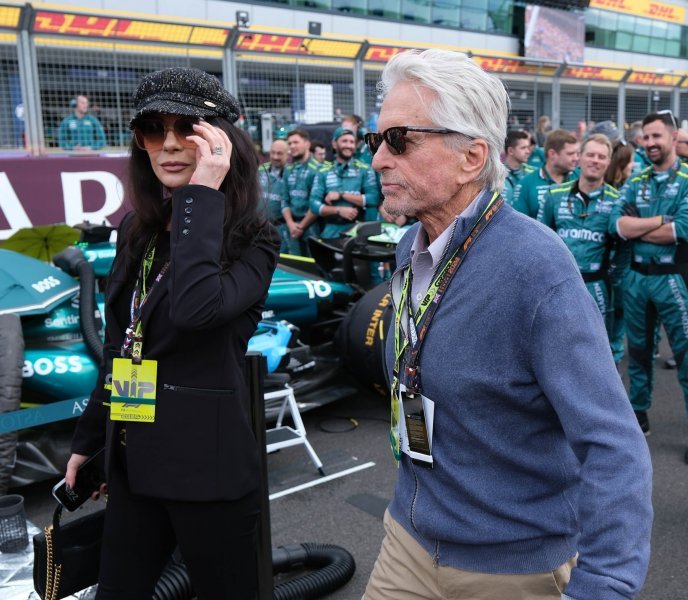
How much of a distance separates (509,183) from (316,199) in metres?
2.38

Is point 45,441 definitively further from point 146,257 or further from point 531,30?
point 531,30

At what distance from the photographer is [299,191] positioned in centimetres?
920

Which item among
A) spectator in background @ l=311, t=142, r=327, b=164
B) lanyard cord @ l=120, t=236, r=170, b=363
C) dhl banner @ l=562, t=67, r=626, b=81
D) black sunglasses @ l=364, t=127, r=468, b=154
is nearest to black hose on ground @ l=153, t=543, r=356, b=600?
lanyard cord @ l=120, t=236, r=170, b=363

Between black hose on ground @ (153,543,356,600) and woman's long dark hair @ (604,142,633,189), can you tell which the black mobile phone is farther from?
woman's long dark hair @ (604,142,633,189)

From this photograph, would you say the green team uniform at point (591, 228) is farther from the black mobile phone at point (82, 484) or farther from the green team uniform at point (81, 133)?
the green team uniform at point (81, 133)

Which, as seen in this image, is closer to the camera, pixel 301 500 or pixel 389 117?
pixel 389 117

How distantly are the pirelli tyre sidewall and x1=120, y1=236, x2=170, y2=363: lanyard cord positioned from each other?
275 cm

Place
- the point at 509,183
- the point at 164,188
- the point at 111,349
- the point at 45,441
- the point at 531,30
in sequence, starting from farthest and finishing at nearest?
the point at 531,30 → the point at 509,183 → the point at 45,441 → the point at 164,188 → the point at 111,349

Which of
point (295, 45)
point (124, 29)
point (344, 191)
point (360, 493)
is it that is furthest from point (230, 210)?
point (295, 45)

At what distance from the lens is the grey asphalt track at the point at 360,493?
3252mm

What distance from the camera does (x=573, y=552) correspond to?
1.46m

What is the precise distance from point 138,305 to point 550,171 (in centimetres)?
557

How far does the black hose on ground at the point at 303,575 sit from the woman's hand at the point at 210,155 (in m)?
1.62

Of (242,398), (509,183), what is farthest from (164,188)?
(509,183)
